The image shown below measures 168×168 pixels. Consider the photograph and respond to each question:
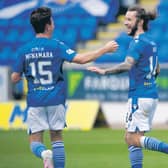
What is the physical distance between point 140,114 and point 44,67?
114 centimetres

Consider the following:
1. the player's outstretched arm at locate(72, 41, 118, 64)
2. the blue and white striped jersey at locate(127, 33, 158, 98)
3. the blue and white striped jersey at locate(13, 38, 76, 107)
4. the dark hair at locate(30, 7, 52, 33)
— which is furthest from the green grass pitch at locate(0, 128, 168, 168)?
the dark hair at locate(30, 7, 52, 33)

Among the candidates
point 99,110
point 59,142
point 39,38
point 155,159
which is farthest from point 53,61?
point 99,110

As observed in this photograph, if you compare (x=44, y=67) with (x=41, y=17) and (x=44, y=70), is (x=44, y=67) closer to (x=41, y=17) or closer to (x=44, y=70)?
(x=44, y=70)

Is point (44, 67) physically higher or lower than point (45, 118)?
higher

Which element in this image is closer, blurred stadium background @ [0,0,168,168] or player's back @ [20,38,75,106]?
player's back @ [20,38,75,106]

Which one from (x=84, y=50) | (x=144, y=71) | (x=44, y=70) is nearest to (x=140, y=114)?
(x=144, y=71)

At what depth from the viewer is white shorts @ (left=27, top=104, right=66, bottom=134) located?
755 centimetres

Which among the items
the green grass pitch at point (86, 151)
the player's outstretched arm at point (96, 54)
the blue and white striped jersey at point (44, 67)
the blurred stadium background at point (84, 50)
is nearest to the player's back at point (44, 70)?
the blue and white striped jersey at point (44, 67)

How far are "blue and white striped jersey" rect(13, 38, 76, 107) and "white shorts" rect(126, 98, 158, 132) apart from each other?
75 cm

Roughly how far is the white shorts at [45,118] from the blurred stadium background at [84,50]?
19.2 feet

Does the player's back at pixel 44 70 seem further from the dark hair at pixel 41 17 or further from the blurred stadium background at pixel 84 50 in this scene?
the blurred stadium background at pixel 84 50

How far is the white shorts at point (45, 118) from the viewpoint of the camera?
7555 millimetres

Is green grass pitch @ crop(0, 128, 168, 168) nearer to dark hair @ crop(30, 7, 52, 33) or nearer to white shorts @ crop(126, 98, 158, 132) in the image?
white shorts @ crop(126, 98, 158, 132)

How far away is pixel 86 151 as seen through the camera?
11586 mm
